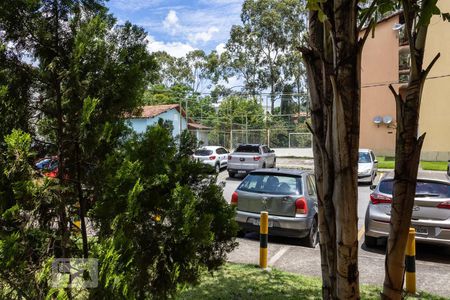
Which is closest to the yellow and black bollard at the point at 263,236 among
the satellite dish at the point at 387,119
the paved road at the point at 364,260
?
the paved road at the point at 364,260

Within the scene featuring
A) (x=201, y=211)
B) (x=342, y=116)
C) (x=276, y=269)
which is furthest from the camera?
(x=276, y=269)

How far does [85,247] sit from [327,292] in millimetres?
1614

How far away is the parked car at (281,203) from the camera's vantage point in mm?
7309

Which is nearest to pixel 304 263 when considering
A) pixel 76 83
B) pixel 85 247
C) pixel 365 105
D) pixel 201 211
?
pixel 201 211

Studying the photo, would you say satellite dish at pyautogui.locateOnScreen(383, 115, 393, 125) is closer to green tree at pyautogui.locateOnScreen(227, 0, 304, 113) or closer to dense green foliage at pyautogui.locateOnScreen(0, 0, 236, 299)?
green tree at pyautogui.locateOnScreen(227, 0, 304, 113)

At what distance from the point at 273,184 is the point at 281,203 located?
53 cm

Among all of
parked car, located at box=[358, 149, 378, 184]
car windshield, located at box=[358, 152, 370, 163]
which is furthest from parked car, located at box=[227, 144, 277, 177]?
parked car, located at box=[358, 149, 378, 184]

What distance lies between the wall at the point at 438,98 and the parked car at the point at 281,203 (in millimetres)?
21771

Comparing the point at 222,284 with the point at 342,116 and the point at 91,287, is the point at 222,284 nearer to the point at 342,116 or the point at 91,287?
the point at 91,287

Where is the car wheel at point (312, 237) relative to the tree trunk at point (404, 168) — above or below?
below

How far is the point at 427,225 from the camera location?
675 centimetres

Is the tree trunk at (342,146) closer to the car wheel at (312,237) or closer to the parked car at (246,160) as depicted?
the car wheel at (312,237)

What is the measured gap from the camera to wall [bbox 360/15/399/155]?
29.2 metres

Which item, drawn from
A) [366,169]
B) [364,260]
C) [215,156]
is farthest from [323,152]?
[215,156]
